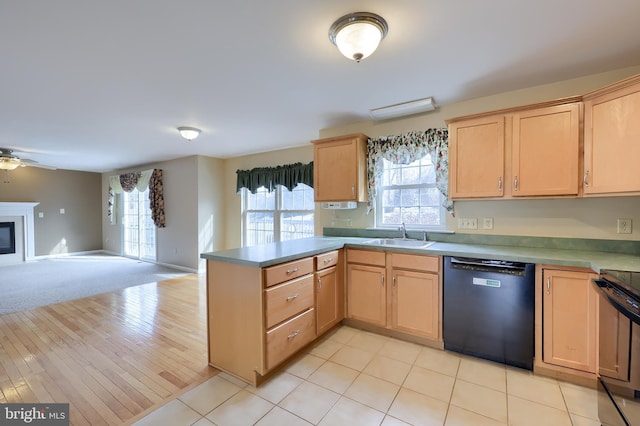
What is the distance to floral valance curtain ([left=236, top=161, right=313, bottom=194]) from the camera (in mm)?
4434

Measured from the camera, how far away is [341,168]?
10.5 ft

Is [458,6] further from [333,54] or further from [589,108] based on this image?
[589,108]

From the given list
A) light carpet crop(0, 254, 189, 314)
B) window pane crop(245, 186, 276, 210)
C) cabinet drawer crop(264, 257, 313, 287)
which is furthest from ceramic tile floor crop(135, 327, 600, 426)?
light carpet crop(0, 254, 189, 314)

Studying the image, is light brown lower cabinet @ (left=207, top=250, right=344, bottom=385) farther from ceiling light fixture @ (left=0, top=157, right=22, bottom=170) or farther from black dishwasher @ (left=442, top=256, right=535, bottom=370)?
ceiling light fixture @ (left=0, top=157, right=22, bottom=170)

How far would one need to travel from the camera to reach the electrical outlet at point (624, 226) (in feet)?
7.05

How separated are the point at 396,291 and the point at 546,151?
1.69 metres

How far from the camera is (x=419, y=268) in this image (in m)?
2.44

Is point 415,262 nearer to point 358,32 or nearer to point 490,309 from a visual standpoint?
point 490,309

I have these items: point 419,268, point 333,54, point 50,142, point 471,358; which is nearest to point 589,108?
point 419,268

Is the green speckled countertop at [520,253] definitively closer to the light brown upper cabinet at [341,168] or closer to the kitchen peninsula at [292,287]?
the kitchen peninsula at [292,287]

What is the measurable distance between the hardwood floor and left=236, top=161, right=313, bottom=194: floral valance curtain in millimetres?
2169

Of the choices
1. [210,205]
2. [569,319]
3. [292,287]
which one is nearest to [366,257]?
[292,287]

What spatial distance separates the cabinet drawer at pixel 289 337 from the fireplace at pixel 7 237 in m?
7.67

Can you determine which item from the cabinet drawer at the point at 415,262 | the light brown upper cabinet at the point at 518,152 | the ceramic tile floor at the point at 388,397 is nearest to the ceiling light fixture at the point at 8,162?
the ceramic tile floor at the point at 388,397
